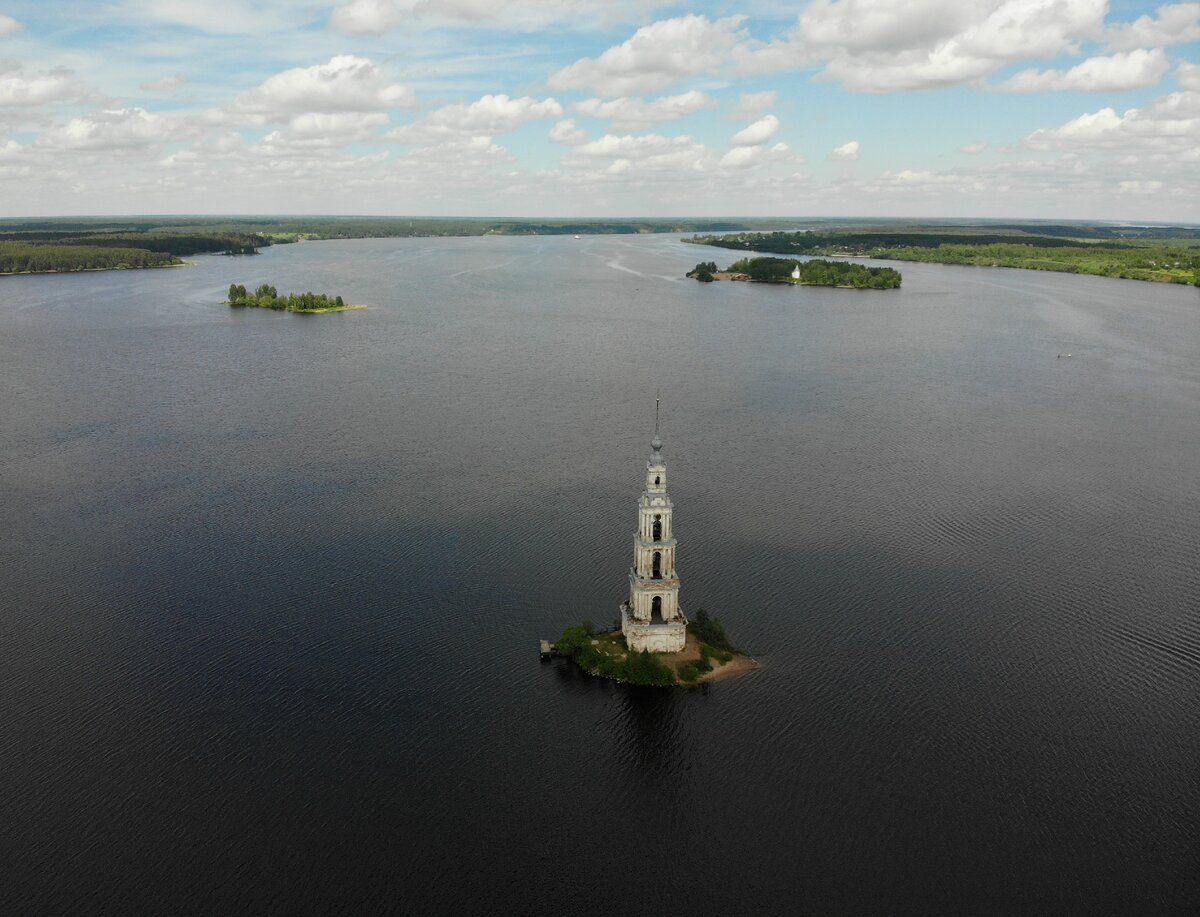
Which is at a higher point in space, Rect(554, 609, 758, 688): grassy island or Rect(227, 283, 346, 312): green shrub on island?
Rect(227, 283, 346, 312): green shrub on island

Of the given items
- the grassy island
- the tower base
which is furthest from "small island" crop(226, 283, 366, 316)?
the tower base

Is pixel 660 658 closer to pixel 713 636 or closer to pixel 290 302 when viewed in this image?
pixel 713 636

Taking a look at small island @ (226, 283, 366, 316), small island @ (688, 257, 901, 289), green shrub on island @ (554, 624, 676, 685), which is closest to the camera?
green shrub on island @ (554, 624, 676, 685)

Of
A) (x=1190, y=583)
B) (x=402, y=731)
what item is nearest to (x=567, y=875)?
(x=402, y=731)

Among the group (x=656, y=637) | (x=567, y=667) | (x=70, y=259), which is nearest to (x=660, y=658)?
(x=656, y=637)

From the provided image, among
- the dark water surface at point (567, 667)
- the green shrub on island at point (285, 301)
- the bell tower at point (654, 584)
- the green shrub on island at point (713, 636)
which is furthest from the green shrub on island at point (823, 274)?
the bell tower at point (654, 584)

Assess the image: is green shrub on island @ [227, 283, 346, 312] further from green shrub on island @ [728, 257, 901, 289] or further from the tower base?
the tower base
